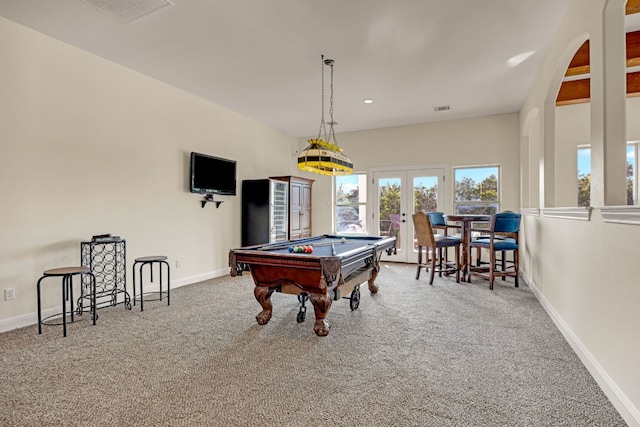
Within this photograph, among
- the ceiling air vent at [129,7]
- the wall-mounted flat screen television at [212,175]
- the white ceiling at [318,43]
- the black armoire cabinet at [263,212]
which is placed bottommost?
the black armoire cabinet at [263,212]

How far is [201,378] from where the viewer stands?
7.23 ft

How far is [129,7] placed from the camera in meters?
2.88

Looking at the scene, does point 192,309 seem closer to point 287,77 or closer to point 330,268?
point 330,268

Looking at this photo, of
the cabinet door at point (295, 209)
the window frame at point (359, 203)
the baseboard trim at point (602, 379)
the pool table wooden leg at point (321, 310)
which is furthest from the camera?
the window frame at point (359, 203)

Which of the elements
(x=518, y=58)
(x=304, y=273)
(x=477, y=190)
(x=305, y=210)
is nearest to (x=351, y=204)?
(x=305, y=210)

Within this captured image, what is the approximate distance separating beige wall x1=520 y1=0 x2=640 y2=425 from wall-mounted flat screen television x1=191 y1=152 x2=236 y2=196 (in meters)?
4.46

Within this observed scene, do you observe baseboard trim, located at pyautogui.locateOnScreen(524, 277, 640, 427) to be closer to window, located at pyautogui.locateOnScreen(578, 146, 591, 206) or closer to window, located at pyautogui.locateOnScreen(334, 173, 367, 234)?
window, located at pyautogui.locateOnScreen(578, 146, 591, 206)

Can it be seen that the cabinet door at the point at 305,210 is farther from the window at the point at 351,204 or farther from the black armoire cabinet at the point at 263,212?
the window at the point at 351,204

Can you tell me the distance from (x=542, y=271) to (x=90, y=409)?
4.41 metres

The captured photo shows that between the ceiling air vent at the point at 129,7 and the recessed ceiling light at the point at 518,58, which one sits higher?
the recessed ceiling light at the point at 518,58

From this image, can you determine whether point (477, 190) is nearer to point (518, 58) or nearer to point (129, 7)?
point (518, 58)

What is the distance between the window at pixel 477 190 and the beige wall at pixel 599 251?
265 centimetres

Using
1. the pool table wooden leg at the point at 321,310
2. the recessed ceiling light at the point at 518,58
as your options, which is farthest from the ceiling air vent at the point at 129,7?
the recessed ceiling light at the point at 518,58

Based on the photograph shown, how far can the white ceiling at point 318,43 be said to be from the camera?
2.96 meters
